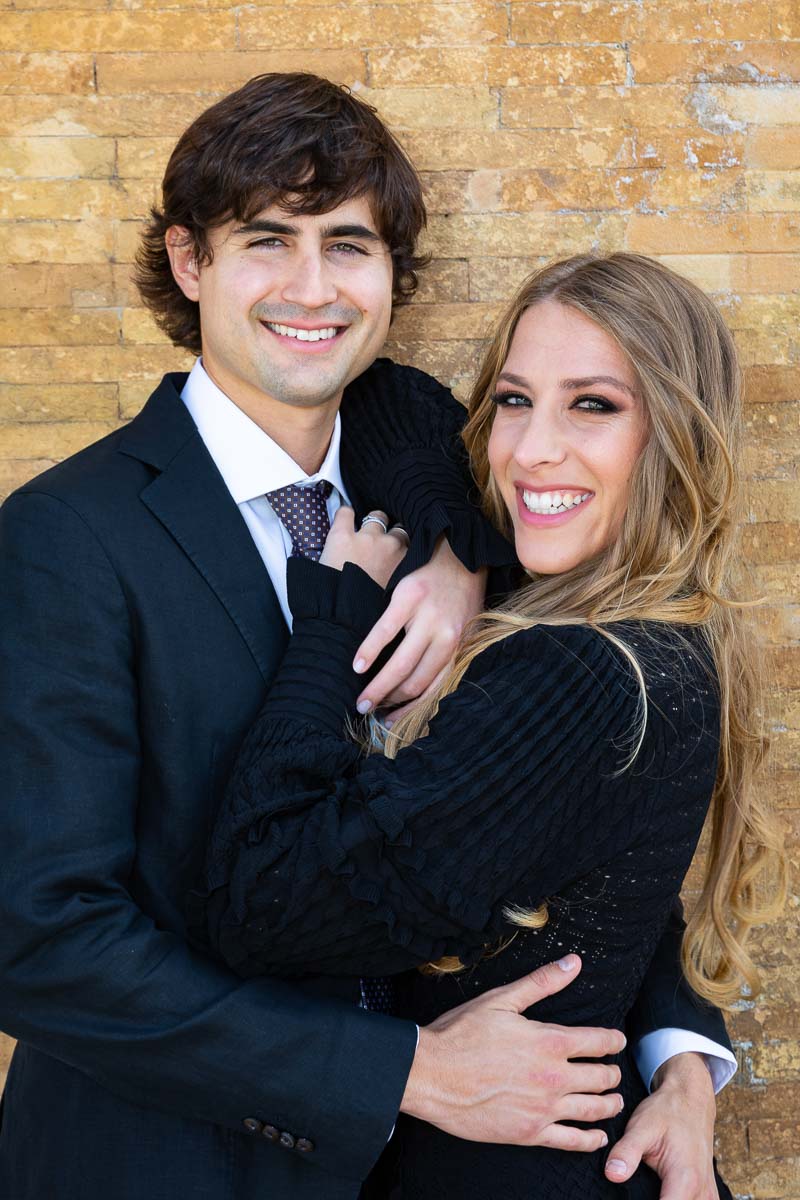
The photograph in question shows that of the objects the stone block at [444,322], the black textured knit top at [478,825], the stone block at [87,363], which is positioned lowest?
the black textured knit top at [478,825]

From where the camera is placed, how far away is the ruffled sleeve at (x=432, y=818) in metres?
1.48

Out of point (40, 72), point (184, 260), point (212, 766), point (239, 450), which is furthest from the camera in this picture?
point (40, 72)

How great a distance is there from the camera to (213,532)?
68.7 inches

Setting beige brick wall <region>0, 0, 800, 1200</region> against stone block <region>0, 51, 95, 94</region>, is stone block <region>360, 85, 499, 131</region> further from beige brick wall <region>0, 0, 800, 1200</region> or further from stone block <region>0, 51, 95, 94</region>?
stone block <region>0, 51, 95, 94</region>

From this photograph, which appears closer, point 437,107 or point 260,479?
point 260,479

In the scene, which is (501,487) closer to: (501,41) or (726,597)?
(726,597)

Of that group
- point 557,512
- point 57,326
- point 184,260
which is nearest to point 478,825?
point 557,512

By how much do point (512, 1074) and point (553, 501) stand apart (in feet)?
2.71

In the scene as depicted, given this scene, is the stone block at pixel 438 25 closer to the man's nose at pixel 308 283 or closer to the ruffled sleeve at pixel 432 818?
the man's nose at pixel 308 283

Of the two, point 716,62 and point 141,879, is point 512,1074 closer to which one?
point 141,879

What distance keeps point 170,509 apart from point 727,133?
157 cm

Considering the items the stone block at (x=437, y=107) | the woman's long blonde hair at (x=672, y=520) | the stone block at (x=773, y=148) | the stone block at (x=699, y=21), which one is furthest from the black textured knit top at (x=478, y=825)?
the stone block at (x=699, y=21)

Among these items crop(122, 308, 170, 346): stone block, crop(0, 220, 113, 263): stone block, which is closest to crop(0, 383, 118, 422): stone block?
crop(122, 308, 170, 346): stone block

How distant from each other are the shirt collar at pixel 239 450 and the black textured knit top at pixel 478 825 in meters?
0.26
